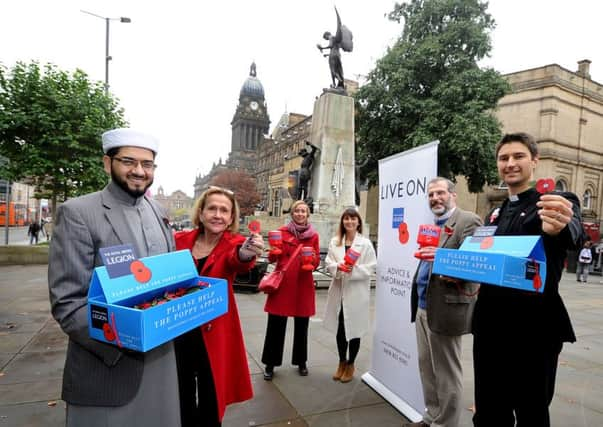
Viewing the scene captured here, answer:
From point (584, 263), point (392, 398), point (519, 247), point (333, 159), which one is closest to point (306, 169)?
point (333, 159)

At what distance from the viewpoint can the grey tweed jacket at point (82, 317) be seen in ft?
5.11

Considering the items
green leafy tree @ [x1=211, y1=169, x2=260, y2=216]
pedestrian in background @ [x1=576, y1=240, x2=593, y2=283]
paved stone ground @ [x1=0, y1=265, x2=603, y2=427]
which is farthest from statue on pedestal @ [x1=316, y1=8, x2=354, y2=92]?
green leafy tree @ [x1=211, y1=169, x2=260, y2=216]

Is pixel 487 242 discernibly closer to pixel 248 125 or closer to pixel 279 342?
pixel 279 342

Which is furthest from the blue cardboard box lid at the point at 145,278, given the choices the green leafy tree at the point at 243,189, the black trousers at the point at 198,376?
the green leafy tree at the point at 243,189

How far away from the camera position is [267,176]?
76.4 m

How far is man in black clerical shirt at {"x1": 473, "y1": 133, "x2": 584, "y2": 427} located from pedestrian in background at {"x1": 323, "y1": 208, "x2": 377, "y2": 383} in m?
1.72

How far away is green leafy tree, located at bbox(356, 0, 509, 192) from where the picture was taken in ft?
61.2

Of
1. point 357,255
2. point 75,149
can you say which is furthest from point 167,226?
point 75,149

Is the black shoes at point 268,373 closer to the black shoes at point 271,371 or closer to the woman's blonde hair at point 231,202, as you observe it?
the black shoes at point 271,371

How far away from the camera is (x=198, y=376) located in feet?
7.48

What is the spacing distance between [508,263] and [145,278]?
1715 millimetres

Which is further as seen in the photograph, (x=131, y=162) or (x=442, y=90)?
(x=442, y=90)

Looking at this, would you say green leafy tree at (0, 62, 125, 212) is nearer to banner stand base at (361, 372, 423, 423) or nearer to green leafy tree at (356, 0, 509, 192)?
banner stand base at (361, 372, 423, 423)

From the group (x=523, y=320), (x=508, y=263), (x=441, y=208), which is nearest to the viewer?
(x=508, y=263)
